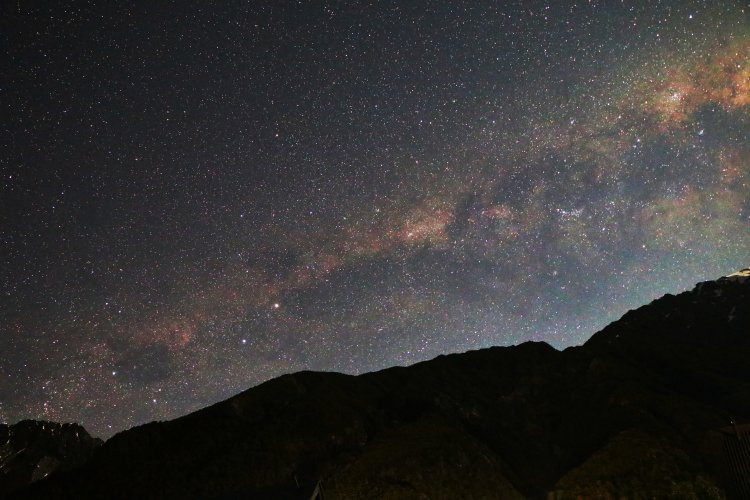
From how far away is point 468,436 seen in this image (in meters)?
58.3

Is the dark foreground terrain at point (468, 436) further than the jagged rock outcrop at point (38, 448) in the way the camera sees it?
No

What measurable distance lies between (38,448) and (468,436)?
481 feet

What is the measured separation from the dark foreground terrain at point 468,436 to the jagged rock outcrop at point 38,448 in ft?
304

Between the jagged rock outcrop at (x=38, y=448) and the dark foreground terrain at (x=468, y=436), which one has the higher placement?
the jagged rock outcrop at (x=38, y=448)

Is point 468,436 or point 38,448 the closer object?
point 468,436

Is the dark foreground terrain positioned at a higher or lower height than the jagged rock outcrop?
A: lower

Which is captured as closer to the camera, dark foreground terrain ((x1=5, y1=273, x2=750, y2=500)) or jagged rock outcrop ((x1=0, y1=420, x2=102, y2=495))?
dark foreground terrain ((x1=5, y1=273, x2=750, y2=500))

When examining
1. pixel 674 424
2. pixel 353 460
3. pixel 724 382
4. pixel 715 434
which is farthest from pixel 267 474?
pixel 724 382

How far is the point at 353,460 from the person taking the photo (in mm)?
51156

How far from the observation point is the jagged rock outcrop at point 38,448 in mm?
124875

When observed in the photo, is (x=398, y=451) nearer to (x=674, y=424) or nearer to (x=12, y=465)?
(x=674, y=424)

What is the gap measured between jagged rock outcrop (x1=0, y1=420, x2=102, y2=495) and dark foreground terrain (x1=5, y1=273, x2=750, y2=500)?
92731mm

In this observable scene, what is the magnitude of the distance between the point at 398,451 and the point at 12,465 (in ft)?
453

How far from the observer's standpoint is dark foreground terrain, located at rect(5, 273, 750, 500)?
45531 millimetres
